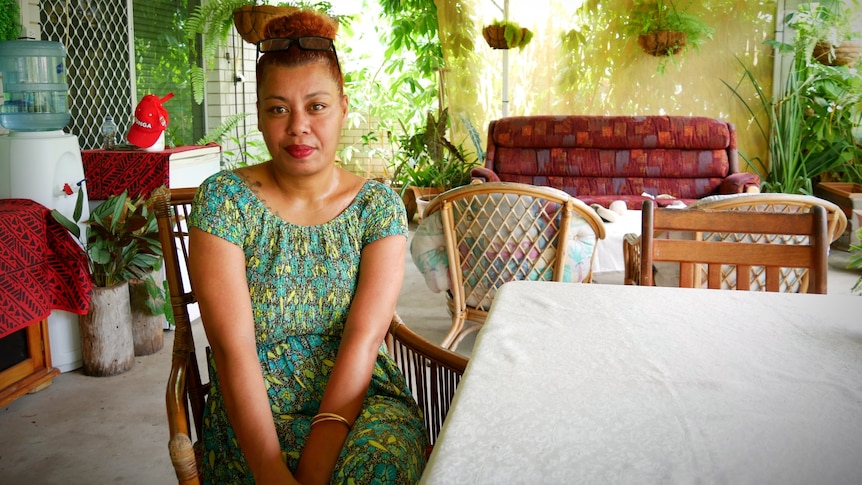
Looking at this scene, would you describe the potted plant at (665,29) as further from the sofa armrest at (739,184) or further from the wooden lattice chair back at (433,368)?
the wooden lattice chair back at (433,368)

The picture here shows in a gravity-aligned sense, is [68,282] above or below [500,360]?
below

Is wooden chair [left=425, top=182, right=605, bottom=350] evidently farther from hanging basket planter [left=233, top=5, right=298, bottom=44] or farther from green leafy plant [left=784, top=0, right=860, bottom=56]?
green leafy plant [left=784, top=0, right=860, bottom=56]

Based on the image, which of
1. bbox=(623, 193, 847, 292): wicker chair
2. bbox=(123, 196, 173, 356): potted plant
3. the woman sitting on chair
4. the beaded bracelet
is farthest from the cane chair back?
bbox=(123, 196, 173, 356): potted plant

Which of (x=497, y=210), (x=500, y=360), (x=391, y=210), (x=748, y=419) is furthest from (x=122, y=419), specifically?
(x=748, y=419)

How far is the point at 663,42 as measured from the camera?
605 centimetres

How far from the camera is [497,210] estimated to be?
2.92 meters

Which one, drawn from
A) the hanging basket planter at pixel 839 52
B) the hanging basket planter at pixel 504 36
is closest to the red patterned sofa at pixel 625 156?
the hanging basket planter at pixel 504 36

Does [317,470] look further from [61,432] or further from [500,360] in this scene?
[61,432]

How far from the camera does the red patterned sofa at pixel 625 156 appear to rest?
5.53 meters

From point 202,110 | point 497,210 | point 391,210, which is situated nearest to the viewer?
point 391,210

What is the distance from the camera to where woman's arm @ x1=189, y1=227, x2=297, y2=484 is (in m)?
1.33

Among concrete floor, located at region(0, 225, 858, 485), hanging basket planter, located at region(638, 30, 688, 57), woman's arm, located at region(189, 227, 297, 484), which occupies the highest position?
hanging basket planter, located at region(638, 30, 688, 57)

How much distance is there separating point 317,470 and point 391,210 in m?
0.54

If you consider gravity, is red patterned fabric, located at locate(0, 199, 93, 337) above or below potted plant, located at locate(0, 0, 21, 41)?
below
